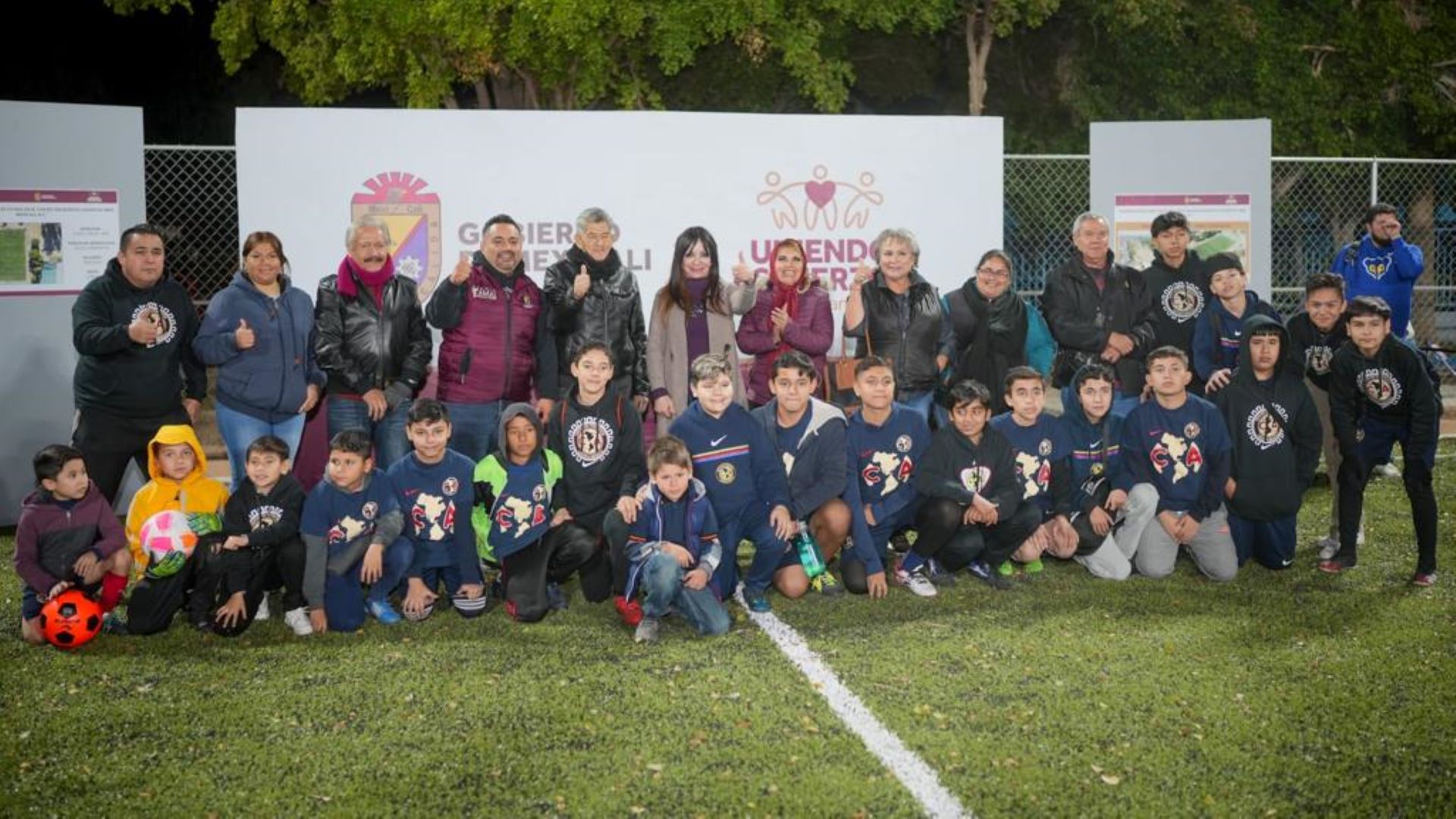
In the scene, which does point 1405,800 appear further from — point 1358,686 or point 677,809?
point 677,809

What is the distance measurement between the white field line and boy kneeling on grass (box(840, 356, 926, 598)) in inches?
33.3

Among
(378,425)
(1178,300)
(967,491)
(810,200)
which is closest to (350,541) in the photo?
(378,425)

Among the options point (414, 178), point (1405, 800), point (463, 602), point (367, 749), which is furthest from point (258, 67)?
point (1405, 800)

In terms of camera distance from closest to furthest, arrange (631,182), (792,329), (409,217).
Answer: (792,329)
(409,217)
(631,182)

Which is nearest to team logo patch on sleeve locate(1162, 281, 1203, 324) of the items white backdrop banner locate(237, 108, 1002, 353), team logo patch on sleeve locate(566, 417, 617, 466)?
white backdrop banner locate(237, 108, 1002, 353)

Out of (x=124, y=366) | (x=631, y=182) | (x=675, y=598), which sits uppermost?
(x=631, y=182)

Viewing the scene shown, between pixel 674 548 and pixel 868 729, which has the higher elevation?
pixel 674 548

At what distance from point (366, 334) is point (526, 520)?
129 cm

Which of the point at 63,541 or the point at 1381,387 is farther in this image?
the point at 1381,387

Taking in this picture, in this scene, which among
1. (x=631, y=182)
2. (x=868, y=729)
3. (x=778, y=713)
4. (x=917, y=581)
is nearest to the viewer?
(x=868, y=729)

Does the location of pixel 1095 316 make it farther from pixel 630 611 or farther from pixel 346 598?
pixel 346 598

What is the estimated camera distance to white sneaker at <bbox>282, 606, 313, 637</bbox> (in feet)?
17.7

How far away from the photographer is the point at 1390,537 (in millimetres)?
6922

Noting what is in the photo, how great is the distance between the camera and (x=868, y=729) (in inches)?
165
